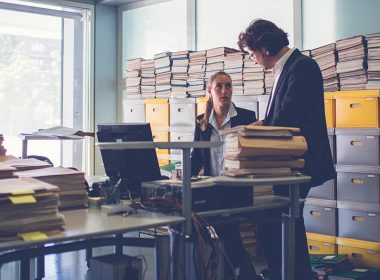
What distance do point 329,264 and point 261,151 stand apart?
5.68ft

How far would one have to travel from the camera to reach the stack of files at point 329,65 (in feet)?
12.9

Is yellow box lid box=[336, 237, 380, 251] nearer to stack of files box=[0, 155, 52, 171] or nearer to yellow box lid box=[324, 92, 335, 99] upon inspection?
yellow box lid box=[324, 92, 335, 99]

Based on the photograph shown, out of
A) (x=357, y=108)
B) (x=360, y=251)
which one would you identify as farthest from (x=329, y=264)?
(x=357, y=108)

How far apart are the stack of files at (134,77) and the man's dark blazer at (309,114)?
3014mm

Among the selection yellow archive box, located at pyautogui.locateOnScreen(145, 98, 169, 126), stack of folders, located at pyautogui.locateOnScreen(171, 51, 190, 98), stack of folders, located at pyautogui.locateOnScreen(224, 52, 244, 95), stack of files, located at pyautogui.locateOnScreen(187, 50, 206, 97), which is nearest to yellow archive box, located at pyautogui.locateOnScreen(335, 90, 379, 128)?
stack of folders, located at pyautogui.locateOnScreen(224, 52, 244, 95)

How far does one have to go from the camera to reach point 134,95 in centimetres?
547

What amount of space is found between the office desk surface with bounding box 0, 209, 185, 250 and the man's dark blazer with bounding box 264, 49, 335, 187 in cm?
87

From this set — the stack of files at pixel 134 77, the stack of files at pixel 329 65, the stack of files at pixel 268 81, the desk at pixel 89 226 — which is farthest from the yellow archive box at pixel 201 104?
the desk at pixel 89 226

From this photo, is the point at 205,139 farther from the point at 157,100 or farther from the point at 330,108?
the point at 157,100

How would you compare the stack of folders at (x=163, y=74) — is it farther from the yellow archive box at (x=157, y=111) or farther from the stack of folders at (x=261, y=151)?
the stack of folders at (x=261, y=151)

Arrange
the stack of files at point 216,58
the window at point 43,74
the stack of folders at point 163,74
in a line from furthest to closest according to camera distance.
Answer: the window at point 43,74, the stack of folders at point 163,74, the stack of files at point 216,58

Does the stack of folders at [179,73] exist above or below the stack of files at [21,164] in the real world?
above

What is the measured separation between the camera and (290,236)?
2354mm

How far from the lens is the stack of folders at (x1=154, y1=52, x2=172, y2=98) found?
5090 mm
